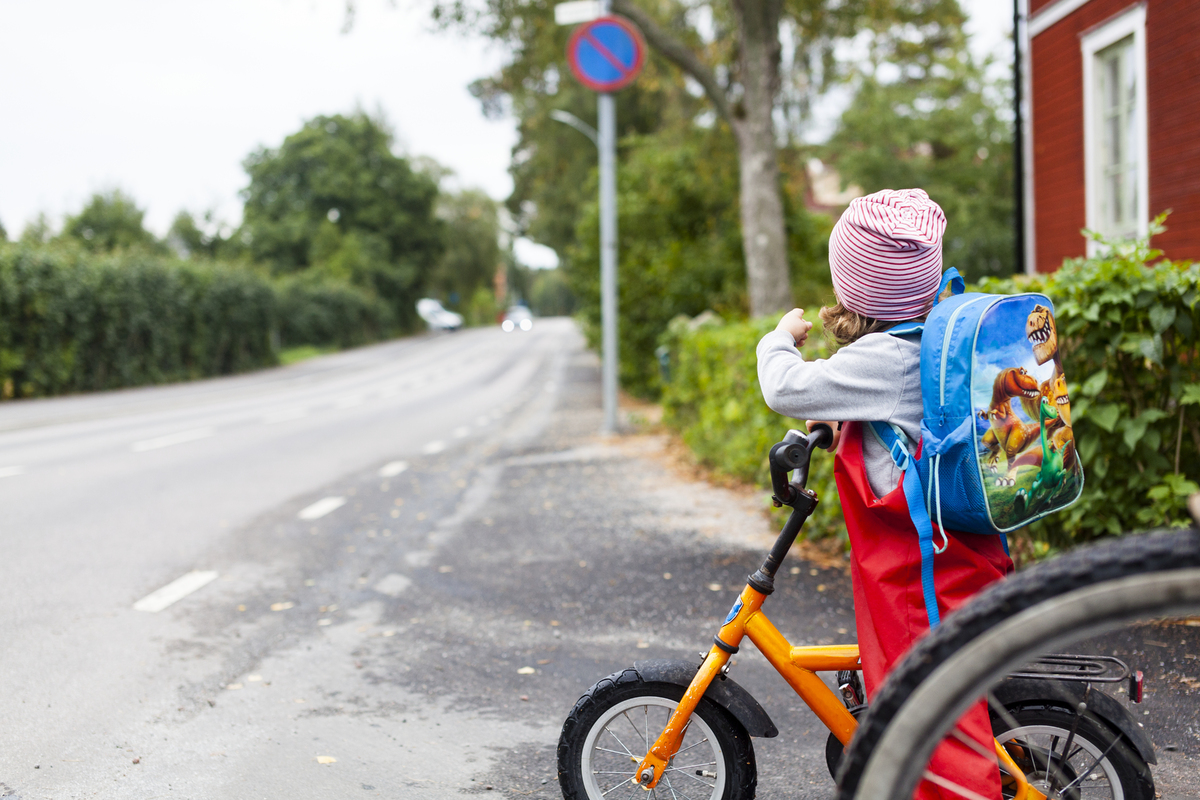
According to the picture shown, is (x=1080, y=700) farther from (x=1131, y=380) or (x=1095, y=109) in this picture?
(x=1095, y=109)

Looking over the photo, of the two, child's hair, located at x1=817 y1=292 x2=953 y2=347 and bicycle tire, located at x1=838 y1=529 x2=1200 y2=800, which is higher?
child's hair, located at x1=817 y1=292 x2=953 y2=347

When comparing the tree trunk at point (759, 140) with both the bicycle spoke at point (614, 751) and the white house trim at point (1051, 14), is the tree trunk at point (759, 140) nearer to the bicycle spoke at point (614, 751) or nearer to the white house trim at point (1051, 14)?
the white house trim at point (1051, 14)

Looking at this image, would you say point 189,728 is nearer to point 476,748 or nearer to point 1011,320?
point 476,748

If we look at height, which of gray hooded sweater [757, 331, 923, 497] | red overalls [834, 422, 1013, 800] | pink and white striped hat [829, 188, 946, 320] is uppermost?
pink and white striped hat [829, 188, 946, 320]

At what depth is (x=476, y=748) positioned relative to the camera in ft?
10.8

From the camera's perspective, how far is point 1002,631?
1.44 m

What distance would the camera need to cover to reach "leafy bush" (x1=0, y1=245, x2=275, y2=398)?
843 inches

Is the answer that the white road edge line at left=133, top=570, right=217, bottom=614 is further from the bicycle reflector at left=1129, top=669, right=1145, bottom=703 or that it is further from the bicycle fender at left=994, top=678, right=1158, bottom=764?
the bicycle reflector at left=1129, top=669, right=1145, bottom=703

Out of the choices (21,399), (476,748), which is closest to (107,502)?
(476,748)

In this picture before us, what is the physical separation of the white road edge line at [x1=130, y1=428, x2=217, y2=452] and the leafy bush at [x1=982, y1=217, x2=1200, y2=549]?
1056 cm

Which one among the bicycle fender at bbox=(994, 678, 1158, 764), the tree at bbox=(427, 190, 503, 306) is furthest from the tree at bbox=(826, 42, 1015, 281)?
the tree at bbox=(427, 190, 503, 306)

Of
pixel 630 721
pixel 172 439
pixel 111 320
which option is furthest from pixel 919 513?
pixel 111 320

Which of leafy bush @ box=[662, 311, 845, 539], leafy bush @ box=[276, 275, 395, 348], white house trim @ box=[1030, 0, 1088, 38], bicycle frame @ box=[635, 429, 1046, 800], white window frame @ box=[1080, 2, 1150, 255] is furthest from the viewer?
leafy bush @ box=[276, 275, 395, 348]

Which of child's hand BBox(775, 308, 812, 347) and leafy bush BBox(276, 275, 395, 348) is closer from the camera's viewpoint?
child's hand BBox(775, 308, 812, 347)
